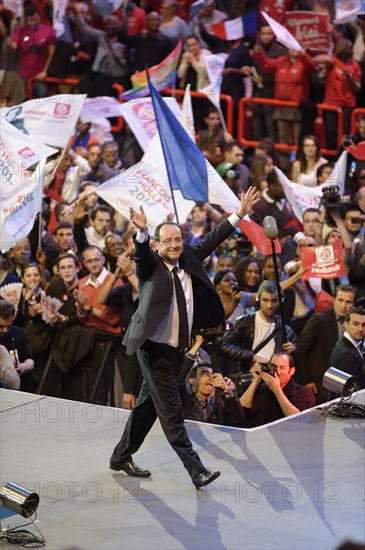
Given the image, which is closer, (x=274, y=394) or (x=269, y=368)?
(x=269, y=368)

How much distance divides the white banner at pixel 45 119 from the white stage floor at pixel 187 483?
4.33 meters

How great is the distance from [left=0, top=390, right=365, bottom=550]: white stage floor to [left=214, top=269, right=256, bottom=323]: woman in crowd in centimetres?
162

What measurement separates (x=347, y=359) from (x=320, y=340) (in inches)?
31.8

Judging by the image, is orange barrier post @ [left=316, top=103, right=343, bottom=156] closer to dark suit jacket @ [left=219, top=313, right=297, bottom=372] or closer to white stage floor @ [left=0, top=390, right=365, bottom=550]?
dark suit jacket @ [left=219, top=313, right=297, bottom=372]

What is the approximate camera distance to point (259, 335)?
36.3 feet

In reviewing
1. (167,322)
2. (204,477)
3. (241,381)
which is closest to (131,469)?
(204,477)

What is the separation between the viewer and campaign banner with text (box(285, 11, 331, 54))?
57.4 ft

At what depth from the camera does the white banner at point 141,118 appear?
14938mm

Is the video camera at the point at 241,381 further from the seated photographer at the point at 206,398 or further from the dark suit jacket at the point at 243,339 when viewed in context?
the seated photographer at the point at 206,398

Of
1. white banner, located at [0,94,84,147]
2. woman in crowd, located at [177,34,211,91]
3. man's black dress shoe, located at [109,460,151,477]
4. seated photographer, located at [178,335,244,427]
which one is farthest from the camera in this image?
woman in crowd, located at [177,34,211,91]

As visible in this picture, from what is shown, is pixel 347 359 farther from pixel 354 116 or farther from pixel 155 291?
pixel 354 116

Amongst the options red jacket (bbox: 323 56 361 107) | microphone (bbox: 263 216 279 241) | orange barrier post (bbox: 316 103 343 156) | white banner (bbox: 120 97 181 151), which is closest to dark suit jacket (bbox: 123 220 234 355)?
microphone (bbox: 263 216 279 241)

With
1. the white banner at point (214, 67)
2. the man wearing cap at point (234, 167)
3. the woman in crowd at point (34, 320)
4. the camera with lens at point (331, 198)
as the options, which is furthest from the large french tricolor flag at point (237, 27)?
the woman in crowd at point (34, 320)

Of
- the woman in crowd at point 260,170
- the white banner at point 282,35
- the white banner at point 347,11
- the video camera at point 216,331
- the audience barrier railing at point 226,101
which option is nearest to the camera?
the video camera at point 216,331
